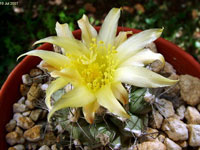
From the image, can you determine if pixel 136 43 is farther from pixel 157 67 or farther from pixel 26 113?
pixel 26 113

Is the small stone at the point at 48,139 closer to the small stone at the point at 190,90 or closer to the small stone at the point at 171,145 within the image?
the small stone at the point at 171,145

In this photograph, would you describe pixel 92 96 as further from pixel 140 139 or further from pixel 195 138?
pixel 195 138

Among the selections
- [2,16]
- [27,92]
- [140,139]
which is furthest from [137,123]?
[2,16]

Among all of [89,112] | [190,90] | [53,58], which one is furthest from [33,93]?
[190,90]

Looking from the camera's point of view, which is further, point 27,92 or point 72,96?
point 27,92

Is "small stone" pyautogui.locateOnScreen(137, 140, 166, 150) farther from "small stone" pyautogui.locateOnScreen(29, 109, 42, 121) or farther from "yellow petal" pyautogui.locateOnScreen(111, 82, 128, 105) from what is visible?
"small stone" pyautogui.locateOnScreen(29, 109, 42, 121)

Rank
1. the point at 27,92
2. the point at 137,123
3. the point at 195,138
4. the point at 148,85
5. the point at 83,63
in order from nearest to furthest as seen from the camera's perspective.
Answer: the point at 148,85 < the point at 83,63 < the point at 137,123 < the point at 195,138 < the point at 27,92
